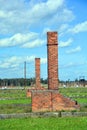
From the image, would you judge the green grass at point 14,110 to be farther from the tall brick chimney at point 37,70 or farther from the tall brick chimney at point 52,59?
the tall brick chimney at point 37,70

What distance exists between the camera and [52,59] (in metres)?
21.9

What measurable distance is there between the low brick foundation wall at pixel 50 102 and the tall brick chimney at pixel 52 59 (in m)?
0.97

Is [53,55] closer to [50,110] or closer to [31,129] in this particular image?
[50,110]

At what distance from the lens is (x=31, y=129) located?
1438 centimetres

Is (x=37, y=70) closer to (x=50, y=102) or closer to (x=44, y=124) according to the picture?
(x=50, y=102)

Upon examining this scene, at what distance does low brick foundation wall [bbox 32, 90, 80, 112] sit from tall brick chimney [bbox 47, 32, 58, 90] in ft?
3.17

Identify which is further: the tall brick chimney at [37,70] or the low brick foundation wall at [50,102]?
the tall brick chimney at [37,70]

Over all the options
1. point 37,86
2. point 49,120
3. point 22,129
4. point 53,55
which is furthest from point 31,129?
point 37,86

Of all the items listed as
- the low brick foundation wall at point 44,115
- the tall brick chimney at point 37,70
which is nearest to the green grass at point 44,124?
the low brick foundation wall at point 44,115

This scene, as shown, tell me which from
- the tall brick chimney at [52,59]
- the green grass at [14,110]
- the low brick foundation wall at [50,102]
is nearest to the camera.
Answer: the low brick foundation wall at [50,102]

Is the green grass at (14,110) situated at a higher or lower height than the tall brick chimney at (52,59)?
lower

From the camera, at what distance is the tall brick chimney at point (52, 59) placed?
21.5 meters

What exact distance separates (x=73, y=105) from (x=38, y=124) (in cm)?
502

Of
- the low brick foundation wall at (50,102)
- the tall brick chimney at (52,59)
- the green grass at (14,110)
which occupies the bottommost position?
the green grass at (14,110)
